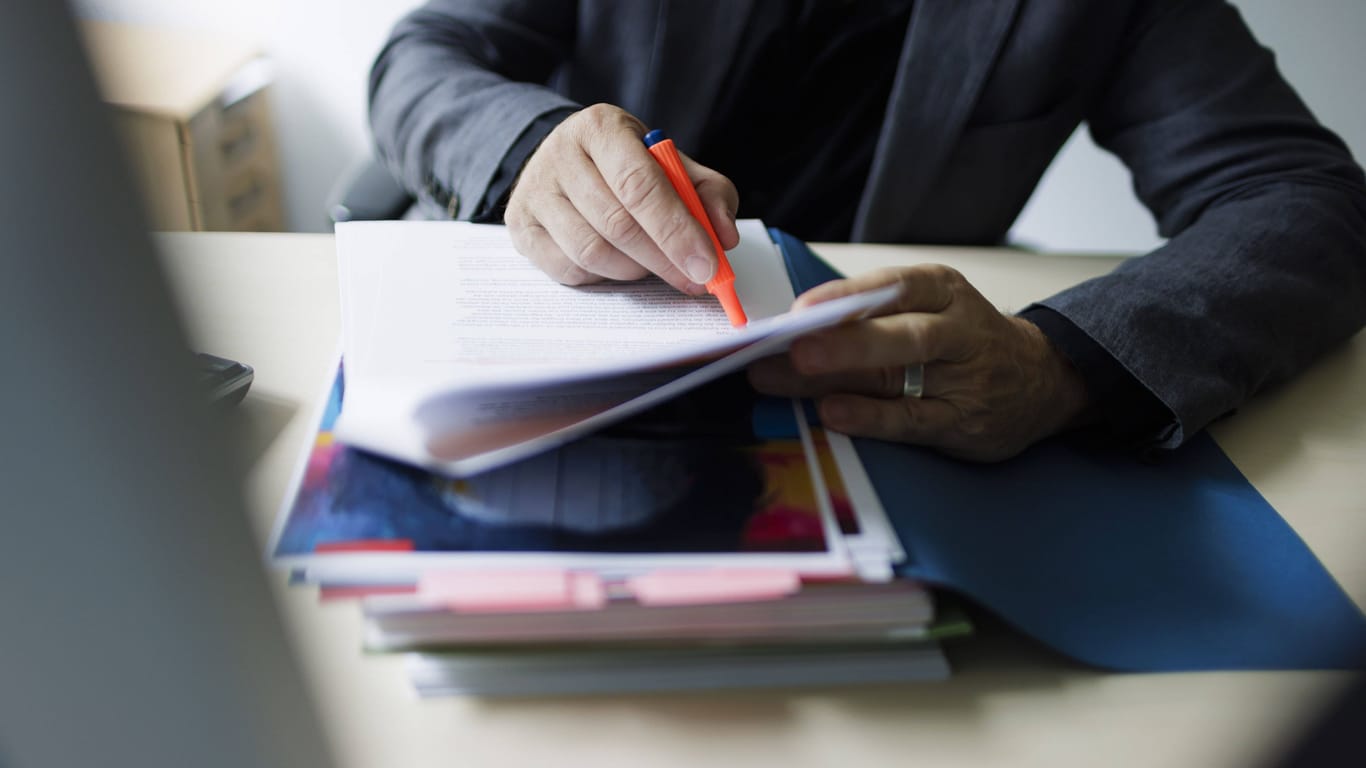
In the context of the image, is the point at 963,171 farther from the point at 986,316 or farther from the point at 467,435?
the point at 467,435

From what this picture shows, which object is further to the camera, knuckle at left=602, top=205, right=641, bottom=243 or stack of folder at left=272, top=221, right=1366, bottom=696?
knuckle at left=602, top=205, right=641, bottom=243

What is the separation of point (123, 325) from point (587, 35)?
34.5 inches

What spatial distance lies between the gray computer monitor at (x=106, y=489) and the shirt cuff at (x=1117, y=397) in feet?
1.73

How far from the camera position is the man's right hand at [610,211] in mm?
540

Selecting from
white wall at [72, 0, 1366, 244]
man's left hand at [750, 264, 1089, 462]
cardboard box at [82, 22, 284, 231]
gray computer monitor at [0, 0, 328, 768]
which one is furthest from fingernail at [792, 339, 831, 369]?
white wall at [72, 0, 1366, 244]

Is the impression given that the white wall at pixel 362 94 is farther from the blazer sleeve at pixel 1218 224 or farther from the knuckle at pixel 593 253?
the knuckle at pixel 593 253

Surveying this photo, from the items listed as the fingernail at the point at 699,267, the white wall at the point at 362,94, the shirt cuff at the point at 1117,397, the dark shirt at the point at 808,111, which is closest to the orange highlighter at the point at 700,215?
the fingernail at the point at 699,267

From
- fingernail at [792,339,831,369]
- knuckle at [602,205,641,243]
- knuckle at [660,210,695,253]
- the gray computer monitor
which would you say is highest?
the gray computer monitor

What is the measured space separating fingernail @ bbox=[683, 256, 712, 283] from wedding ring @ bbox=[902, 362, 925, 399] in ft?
0.46

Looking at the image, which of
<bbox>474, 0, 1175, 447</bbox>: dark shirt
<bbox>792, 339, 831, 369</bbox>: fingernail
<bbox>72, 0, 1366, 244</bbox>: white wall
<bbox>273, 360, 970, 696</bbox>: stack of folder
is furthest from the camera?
<bbox>72, 0, 1366, 244</bbox>: white wall

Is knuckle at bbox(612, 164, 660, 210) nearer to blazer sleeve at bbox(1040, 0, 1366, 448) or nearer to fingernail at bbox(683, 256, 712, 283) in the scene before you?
fingernail at bbox(683, 256, 712, 283)

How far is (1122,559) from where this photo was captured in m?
0.45

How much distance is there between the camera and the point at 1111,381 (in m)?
0.56

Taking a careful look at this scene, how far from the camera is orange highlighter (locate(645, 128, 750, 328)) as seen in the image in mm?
541
